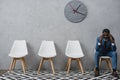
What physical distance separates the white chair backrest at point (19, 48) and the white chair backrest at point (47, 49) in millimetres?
399

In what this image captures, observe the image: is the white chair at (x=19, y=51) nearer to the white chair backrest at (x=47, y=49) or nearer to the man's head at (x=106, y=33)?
the white chair backrest at (x=47, y=49)

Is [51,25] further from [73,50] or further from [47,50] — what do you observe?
[73,50]

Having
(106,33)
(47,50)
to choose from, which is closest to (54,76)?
(47,50)

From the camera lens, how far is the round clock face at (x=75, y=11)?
5035mm

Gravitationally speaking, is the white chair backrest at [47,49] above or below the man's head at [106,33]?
below

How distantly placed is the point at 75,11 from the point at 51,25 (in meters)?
0.74

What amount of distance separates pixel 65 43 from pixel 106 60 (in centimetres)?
115

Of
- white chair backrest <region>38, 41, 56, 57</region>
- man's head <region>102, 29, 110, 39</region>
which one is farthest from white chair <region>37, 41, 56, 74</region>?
man's head <region>102, 29, 110, 39</region>

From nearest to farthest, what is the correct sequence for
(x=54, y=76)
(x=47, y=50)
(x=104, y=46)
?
(x=54, y=76) < (x=104, y=46) < (x=47, y=50)

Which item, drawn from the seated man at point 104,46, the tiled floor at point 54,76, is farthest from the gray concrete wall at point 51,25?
the seated man at point 104,46

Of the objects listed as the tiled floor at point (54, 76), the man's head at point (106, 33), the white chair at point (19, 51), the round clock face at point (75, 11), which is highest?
the round clock face at point (75, 11)

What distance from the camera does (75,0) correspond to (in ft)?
16.6

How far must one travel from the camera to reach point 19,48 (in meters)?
4.98

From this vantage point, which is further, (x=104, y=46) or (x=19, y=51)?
(x=19, y=51)
